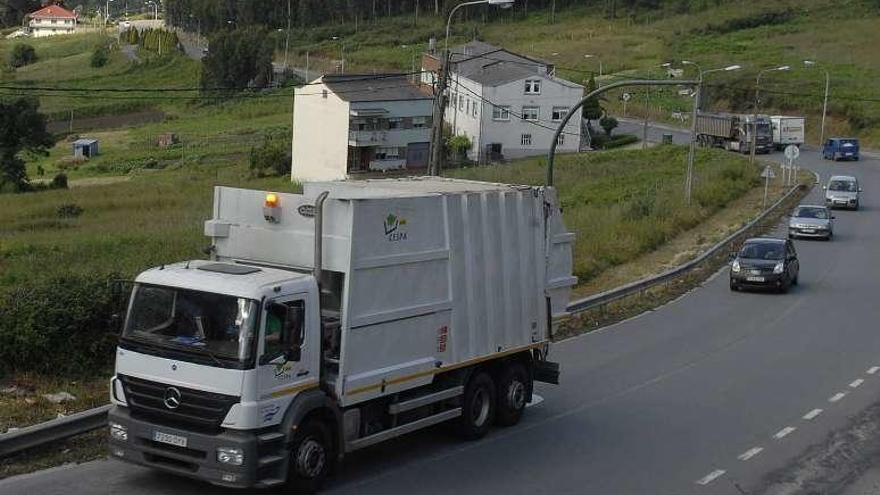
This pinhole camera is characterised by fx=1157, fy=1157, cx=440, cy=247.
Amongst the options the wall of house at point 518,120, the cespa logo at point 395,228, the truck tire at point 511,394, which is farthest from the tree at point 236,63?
the cespa logo at point 395,228

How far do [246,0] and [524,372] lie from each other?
148m

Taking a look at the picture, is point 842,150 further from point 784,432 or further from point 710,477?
point 710,477

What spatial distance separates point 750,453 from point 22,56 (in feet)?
479

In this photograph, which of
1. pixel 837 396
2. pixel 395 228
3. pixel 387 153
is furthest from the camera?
pixel 387 153

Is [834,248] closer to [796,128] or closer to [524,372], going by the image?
[524,372]

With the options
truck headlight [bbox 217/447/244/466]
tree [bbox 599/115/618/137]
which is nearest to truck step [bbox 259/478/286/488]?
truck headlight [bbox 217/447/244/466]

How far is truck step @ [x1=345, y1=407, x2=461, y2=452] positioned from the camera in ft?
40.6

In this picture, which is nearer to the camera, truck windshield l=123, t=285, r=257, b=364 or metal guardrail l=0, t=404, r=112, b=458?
truck windshield l=123, t=285, r=257, b=364

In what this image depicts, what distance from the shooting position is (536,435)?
1499cm

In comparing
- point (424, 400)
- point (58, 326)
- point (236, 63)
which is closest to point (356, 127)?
point (236, 63)

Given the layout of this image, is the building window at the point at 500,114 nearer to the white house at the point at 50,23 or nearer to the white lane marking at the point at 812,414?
the white lane marking at the point at 812,414

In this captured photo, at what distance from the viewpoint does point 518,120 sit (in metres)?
78.3

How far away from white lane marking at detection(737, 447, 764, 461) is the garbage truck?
6258cm

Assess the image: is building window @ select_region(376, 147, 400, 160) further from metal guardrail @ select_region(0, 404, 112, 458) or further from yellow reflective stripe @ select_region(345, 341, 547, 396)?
metal guardrail @ select_region(0, 404, 112, 458)
